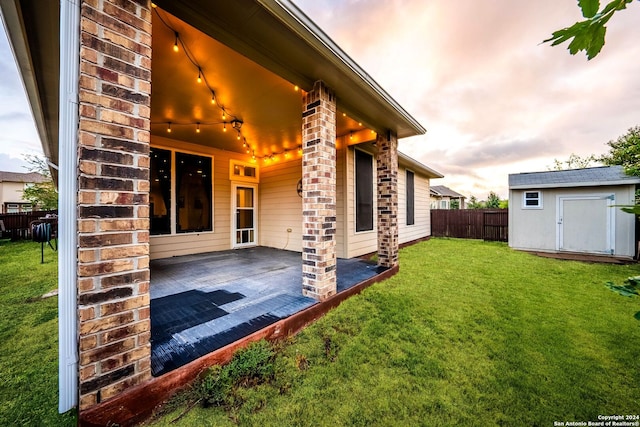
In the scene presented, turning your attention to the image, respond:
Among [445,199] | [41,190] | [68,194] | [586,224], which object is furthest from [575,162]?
[41,190]

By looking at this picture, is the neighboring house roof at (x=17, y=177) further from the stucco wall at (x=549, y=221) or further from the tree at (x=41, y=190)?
the stucco wall at (x=549, y=221)

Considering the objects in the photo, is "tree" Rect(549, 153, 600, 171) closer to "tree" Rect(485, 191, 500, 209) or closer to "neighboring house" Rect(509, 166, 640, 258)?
"tree" Rect(485, 191, 500, 209)

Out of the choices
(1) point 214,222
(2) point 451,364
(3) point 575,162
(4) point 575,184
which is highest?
(3) point 575,162

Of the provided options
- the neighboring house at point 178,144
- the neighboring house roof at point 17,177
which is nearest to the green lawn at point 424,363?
the neighboring house at point 178,144

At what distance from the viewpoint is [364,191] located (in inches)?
241

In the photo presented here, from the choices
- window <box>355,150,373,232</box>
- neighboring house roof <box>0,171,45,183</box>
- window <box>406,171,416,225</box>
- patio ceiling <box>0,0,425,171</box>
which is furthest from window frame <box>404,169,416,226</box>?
neighboring house roof <box>0,171,45,183</box>

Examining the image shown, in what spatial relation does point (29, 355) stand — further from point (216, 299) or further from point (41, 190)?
point (41, 190)

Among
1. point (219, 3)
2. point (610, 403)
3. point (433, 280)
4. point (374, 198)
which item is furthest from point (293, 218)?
point (610, 403)

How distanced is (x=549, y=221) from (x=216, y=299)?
944 centimetres

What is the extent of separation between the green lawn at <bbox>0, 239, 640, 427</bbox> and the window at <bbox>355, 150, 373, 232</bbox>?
2322mm

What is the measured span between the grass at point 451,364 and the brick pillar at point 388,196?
96cm

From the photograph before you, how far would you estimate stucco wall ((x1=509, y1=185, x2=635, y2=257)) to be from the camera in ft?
21.5

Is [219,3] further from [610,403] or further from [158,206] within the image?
[158,206]

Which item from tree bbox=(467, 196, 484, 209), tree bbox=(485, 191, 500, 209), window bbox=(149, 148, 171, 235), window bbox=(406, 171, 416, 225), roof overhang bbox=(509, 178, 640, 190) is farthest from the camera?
tree bbox=(467, 196, 484, 209)
